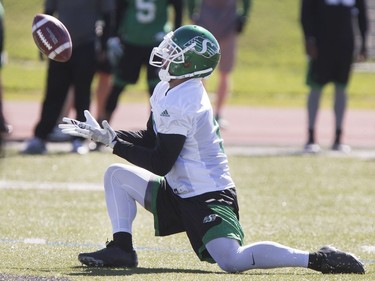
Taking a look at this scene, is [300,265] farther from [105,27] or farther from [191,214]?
[105,27]

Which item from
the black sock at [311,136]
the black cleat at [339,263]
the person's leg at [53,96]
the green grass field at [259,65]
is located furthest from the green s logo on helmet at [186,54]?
the green grass field at [259,65]

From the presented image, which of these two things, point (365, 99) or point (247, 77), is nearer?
point (365, 99)

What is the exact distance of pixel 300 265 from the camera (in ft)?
19.2

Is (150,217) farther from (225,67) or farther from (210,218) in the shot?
(225,67)

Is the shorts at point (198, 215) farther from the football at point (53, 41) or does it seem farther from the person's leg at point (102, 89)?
the person's leg at point (102, 89)

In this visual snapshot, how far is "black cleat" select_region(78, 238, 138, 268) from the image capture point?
19.6ft

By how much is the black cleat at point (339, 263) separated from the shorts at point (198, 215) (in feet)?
1.60

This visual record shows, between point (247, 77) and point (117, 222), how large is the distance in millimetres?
14500

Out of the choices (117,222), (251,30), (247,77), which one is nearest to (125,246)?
(117,222)

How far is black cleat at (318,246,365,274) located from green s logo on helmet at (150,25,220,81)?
1.26 m

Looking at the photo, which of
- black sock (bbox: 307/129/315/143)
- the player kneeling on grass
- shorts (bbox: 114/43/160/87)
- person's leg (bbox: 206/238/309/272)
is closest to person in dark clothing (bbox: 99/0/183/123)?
shorts (bbox: 114/43/160/87)

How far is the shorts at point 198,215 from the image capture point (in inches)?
233

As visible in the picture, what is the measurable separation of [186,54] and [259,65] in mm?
15696

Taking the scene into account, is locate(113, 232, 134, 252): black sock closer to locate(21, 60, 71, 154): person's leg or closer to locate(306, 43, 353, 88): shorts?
locate(21, 60, 71, 154): person's leg
